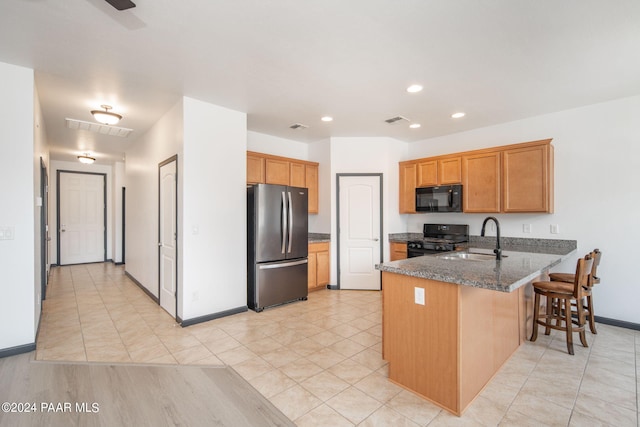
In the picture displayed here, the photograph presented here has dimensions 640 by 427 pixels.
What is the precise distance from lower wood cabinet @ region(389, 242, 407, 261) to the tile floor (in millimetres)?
1073

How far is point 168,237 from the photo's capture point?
398 cm

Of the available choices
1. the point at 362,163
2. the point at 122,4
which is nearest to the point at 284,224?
the point at 362,163

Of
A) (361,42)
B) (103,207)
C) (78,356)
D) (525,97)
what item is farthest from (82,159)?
(525,97)

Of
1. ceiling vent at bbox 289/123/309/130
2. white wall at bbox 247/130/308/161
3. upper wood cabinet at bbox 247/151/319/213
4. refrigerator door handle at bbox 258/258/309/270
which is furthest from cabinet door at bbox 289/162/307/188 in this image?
refrigerator door handle at bbox 258/258/309/270

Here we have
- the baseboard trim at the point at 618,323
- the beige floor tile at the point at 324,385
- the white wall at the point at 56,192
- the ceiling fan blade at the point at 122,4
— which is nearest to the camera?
the ceiling fan blade at the point at 122,4

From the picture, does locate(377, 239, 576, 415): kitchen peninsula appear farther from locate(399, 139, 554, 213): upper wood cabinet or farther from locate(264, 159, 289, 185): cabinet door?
locate(264, 159, 289, 185): cabinet door

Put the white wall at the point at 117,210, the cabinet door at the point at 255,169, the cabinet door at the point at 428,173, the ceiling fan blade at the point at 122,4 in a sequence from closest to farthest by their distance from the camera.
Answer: the ceiling fan blade at the point at 122,4 < the cabinet door at the point at 255,169 < the cabinet door at the point at 428,173 < the white wall at the point at 117,210

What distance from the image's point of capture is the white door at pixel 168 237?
3787 millimetres

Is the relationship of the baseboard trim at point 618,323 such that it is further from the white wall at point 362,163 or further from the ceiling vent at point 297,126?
the ceiling vent at point 297,126

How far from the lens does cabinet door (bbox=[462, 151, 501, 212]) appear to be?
4.28 m

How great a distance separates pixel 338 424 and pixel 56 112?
5042 millimetres

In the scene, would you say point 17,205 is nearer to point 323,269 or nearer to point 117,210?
point 323,269

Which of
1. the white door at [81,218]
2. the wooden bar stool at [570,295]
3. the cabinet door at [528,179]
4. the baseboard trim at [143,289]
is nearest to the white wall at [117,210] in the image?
the white door at [81,218]

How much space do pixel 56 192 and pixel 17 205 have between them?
573cm
